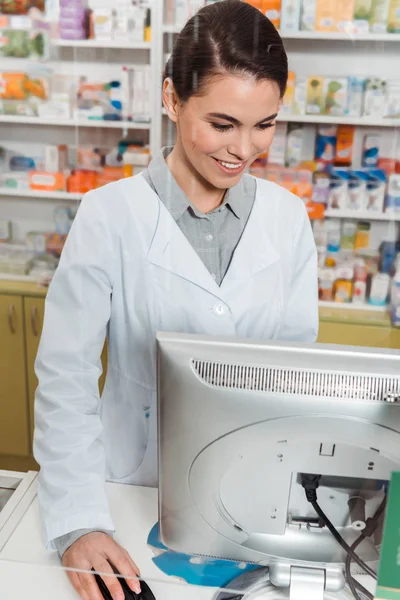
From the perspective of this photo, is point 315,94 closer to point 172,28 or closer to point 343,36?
point 343,36

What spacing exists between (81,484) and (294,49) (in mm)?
927

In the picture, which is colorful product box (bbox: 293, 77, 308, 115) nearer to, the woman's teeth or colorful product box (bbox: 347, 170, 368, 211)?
colorful product box (bbox: 347, 170, 368, 211)

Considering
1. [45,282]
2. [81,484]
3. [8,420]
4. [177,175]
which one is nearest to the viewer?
[81,484]

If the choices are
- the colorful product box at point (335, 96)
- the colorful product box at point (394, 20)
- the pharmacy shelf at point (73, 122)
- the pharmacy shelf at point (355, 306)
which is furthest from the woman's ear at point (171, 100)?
the pharmacy shelf at point (355, 306)

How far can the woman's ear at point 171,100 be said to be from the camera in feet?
3.32

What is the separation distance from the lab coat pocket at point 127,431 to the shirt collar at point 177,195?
0.36 metres

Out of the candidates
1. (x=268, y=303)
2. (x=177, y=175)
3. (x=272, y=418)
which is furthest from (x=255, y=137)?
(x=272, y=418)

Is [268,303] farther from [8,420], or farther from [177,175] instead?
[8,420]

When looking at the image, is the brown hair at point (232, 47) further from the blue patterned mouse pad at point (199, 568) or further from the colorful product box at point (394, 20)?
the blue patterned mouse pad at point (199, 568)

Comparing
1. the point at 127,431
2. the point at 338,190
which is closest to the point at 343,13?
the point at 338,190

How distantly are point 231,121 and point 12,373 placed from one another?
1040 mm

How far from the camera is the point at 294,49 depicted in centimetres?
115

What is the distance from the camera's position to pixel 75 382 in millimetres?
975

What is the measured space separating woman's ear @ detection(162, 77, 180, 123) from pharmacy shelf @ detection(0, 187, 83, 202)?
1.36 ft
